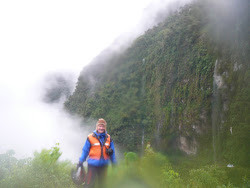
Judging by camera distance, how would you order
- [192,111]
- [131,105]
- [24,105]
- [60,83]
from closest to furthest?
[131,105] → [192,111] → [60,83] → [24,105]

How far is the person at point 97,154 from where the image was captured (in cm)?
320

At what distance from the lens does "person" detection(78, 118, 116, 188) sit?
320cm

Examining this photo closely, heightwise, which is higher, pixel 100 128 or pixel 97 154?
pixel 100 128

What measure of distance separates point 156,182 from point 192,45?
2390 cm

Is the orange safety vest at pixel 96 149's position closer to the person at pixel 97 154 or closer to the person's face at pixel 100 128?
the person at pixel 97 154

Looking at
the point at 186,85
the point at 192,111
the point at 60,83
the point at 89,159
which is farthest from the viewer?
the point at 60,83

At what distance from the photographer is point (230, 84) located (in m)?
18.0

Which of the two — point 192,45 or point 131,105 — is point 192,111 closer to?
point 192,45

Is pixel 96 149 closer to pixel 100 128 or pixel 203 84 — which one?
pixel 100 128

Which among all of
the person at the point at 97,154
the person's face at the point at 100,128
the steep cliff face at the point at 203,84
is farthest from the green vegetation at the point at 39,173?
the steep cliff face at the point at 203,84

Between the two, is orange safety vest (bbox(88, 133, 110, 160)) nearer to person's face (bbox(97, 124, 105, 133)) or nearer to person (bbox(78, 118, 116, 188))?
person (bbox(78, 118, 116, 188))

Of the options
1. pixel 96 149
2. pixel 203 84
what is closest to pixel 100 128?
pixel 96 149

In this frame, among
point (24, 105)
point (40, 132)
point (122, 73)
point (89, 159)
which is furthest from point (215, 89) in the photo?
point (24, 105)

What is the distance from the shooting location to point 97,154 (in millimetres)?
3223
